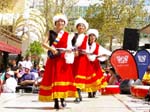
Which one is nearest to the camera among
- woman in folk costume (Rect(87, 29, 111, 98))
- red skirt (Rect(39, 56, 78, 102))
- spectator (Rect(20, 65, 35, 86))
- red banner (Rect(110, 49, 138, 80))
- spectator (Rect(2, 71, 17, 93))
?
red skirt (Rect(39, 56, 78, 102))

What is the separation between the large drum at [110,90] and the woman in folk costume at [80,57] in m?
2.34

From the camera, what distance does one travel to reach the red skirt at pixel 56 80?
32.3ft

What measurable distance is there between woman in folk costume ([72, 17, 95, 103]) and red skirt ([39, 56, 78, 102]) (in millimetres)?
1249

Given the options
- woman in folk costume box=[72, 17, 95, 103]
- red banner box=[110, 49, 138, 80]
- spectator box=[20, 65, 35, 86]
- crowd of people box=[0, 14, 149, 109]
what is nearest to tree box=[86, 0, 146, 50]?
red banner box=[110, 49, 138, 80]

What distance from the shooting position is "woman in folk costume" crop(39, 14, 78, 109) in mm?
9867

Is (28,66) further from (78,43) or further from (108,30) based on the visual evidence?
(108,30)

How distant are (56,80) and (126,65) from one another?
30.7 ft

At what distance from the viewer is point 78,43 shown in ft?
37.7

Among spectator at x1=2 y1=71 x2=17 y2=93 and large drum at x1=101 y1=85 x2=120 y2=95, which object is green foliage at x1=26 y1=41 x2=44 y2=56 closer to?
spectator at x1=2 y1=71 x2=17 y2=93

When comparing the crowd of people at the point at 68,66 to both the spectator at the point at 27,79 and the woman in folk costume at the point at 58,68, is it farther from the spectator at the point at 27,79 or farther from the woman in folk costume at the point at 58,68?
the spectator at the point at 27,79

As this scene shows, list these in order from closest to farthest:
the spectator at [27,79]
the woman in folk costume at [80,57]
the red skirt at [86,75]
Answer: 1. the woman in folk costume at [80,57]
2. the red skirt at [86,75]
3. the spectator at [27,79]

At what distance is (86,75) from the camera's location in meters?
12.6

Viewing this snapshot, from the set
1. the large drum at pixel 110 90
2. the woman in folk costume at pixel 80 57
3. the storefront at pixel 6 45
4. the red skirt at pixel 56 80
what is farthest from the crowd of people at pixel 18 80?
the storefront at pixel 6 45

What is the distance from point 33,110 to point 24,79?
7093 mm
